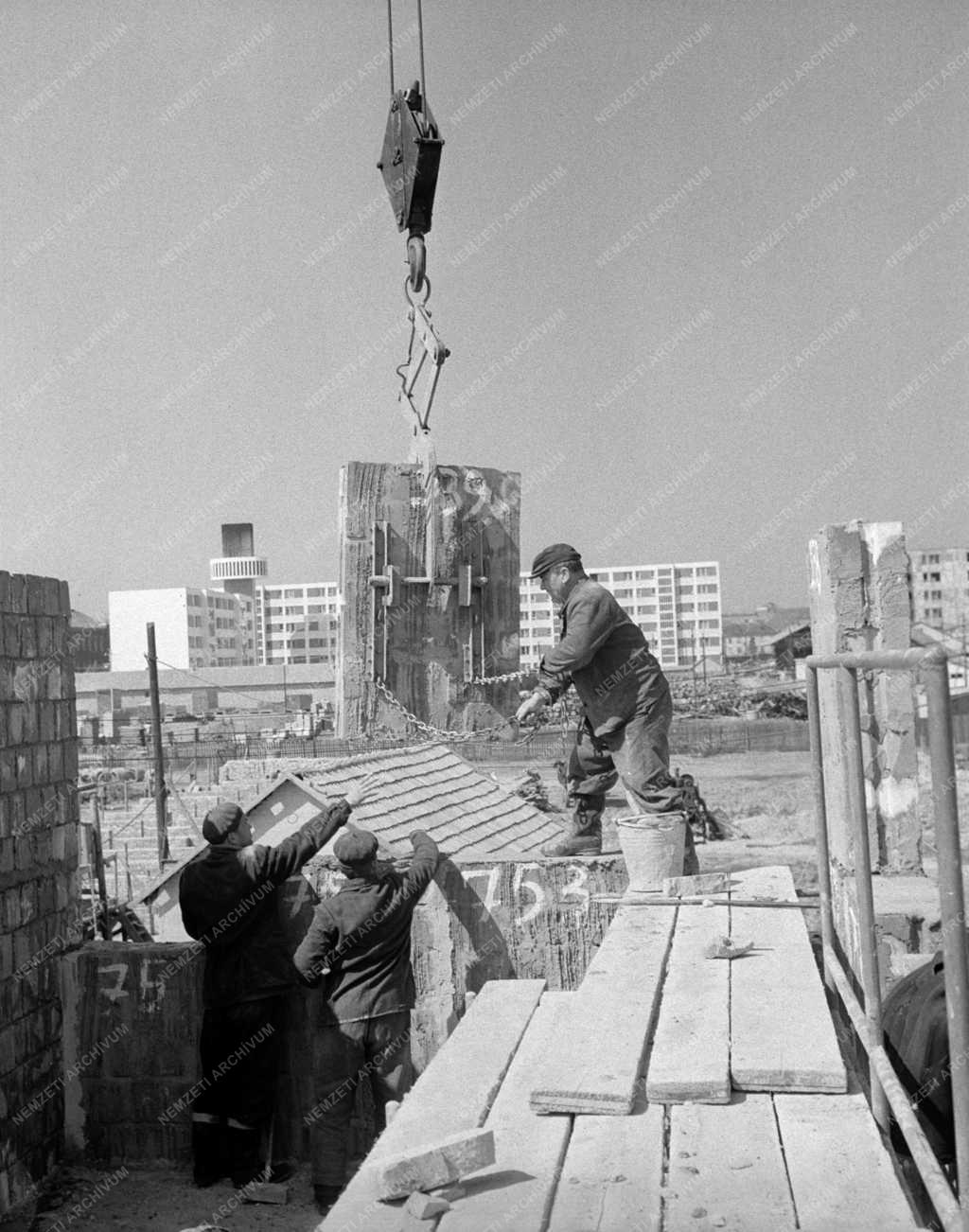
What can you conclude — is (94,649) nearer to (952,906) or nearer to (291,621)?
(291,621)

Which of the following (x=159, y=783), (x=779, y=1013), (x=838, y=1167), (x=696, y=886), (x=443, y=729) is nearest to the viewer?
(x=838, y=1167)

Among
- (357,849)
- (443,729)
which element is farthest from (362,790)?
(357,849)

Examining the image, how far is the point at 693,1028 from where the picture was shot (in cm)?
326

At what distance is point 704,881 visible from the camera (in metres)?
5.25

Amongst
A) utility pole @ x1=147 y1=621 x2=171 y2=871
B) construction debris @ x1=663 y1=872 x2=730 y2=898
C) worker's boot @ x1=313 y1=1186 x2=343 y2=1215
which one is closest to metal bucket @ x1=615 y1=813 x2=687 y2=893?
construction debris @ x1=663 y1=872 x2=730 y2=898

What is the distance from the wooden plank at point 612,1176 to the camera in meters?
2.28

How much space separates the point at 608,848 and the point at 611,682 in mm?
16001

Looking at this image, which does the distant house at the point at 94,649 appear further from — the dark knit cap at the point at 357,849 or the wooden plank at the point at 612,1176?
the wooden plank at the point at 612,1176

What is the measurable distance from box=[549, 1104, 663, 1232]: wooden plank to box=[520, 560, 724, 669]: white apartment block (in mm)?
86597

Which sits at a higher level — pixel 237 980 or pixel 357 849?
pixel 357 849

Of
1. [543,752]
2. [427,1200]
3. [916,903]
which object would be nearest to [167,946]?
[916,903]

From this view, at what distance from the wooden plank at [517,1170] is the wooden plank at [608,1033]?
59mm

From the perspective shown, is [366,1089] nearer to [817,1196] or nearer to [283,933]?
[283,933]

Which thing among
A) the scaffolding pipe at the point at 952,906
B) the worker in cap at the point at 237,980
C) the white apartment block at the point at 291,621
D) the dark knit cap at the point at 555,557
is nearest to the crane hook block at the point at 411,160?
the dark knit cap at the point at 555,557
